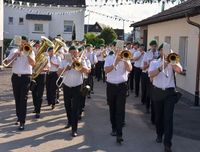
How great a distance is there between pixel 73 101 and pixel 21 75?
129 centimetres

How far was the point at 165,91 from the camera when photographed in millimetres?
8492

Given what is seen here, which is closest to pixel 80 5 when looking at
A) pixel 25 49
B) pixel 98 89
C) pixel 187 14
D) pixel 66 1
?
pixel 66 1

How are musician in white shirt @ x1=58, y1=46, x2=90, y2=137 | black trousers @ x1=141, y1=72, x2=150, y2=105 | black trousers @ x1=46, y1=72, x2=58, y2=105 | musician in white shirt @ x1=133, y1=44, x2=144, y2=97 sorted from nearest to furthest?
musician in white shirt @ x1=58, y1=46, x2=90, y2=137
black trousers @ x1=141, y1=72, x2=150, y2=105
black trousers @ x1=46, y1=72, x2=58, y2=105
musician in white shirt @ x1=133, y1=44, x2=144, y2=97

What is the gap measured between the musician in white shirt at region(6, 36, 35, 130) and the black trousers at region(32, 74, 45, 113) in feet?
4.97

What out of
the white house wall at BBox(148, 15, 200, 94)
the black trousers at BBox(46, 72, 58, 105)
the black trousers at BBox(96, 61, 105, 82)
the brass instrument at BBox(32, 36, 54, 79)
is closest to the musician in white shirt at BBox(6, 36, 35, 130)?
the brass instrument at BBox(32, 36, 54, 79)

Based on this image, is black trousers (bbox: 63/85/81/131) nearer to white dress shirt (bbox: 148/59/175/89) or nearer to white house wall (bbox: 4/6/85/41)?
white dress shirt (bbox: 148/59/175/89)

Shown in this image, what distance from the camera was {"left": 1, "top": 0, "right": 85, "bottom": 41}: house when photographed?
4778 cm

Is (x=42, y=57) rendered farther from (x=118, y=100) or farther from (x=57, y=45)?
(x=118, y=100)

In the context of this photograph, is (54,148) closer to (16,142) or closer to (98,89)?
(16,142)

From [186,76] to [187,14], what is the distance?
7.92ft

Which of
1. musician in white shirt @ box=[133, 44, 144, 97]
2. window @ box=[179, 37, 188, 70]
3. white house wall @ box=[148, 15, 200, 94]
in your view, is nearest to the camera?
white house wall @ box=[148, 15, 200, 94]

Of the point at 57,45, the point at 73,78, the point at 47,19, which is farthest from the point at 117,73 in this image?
the point at 47,19

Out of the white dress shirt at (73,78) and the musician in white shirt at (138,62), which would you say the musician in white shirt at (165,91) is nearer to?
the white dress shirt at (73,78)

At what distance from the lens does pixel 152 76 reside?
867cm
